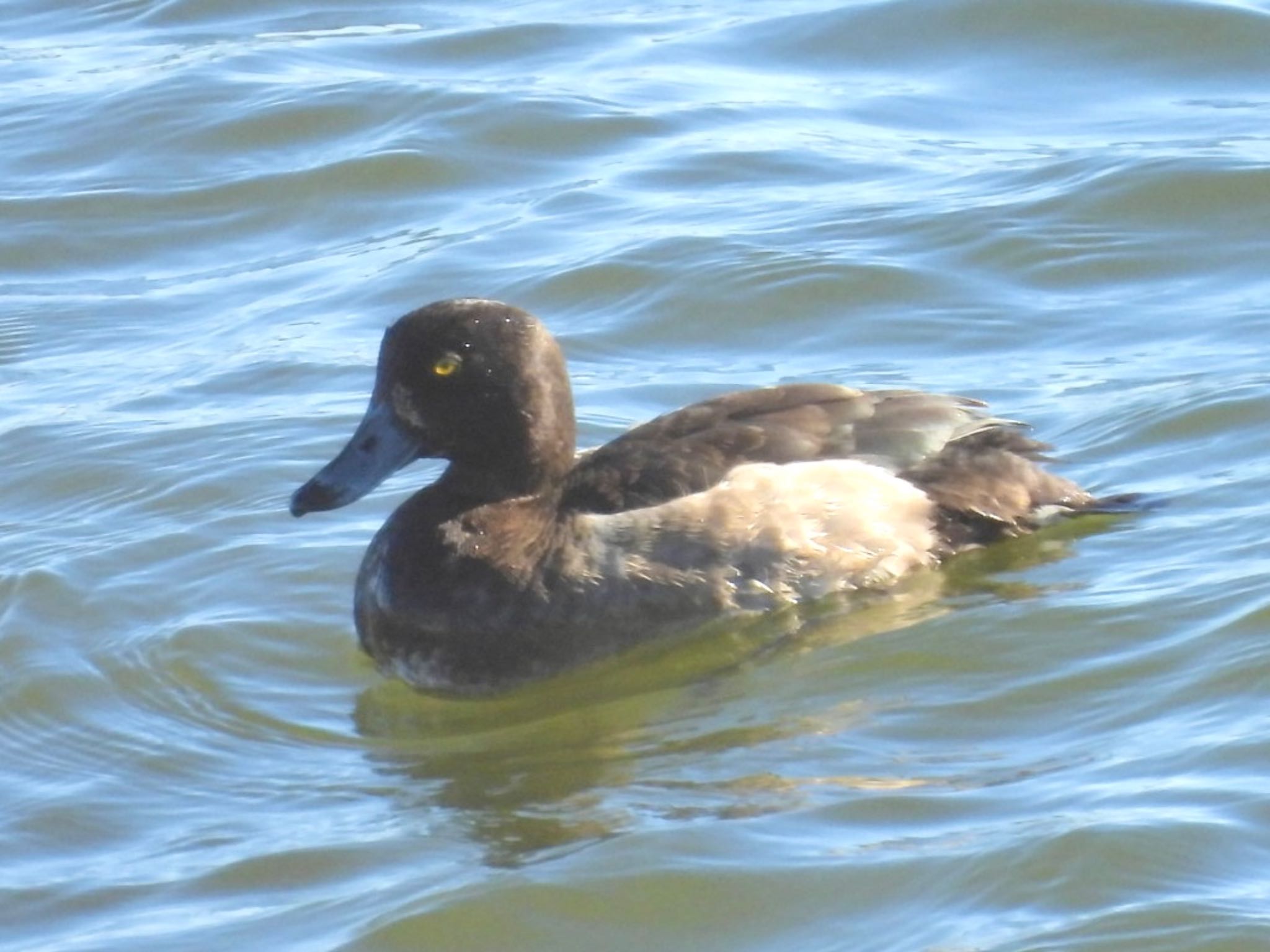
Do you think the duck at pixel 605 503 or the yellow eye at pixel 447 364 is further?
the yellow eye at pixel 447 364

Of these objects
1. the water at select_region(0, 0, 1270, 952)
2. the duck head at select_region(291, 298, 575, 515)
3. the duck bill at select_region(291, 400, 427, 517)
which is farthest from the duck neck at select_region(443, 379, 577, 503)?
the water at select_region(0, 0, 1270, 952)

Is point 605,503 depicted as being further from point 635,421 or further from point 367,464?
point 635,421

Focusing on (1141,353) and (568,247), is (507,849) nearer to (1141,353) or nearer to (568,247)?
(1141,353)

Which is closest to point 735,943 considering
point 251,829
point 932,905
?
point 932,905

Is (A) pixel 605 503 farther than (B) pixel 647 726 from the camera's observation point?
Yes

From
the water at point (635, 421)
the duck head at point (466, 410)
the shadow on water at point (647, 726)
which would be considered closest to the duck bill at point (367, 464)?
the duck head at point (466, 410)

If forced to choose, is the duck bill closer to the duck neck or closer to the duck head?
the duck head

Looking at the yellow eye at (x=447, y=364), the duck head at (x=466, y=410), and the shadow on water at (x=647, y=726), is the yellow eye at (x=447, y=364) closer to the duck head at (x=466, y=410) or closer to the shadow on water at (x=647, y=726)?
the duck head at (x=466, y=410)

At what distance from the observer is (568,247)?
10.9 metres

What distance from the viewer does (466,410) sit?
7.75 m

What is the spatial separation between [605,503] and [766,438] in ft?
1.67

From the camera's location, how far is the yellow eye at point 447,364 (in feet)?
25.1

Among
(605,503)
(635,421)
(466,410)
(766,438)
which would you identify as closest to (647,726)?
(605,503)

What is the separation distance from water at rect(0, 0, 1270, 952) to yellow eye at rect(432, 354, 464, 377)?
0.87 m
